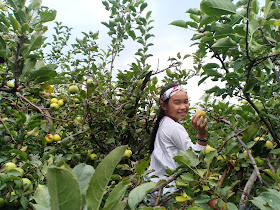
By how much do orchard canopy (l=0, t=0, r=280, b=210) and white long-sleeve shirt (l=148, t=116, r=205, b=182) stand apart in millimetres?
339

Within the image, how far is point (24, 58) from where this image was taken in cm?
126

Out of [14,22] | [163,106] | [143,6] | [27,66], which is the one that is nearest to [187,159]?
[27,66]

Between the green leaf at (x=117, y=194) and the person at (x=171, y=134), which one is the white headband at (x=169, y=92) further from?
the green leaf at (x=117, y=194)

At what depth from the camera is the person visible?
189 centimetres

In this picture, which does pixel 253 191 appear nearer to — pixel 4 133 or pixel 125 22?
pixel 4 133

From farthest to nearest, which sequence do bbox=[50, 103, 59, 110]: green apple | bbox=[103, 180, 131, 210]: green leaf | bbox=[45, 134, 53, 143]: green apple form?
bbox=[50, 103, 59, 110]: green apple < bbox=[45, 134, 53, 143]: green apple < bbox=[103, 180, 131, 210]: green leaf

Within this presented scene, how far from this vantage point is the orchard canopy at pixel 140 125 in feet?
1.89

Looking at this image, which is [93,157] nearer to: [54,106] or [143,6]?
[54,106]

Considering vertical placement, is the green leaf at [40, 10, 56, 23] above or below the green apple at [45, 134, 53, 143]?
above

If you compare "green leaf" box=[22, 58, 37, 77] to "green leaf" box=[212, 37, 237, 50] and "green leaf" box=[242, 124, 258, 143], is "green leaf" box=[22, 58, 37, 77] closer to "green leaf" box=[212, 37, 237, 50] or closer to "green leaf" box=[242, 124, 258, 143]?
"green leaf" box=[212, 37, 237, 50]

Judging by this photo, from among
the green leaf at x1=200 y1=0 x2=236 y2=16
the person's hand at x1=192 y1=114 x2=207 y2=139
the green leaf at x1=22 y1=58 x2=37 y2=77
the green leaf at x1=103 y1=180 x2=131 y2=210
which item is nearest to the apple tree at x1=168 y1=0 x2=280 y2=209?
the green leaf at x1=200 y1=0 x2=236 y2=16

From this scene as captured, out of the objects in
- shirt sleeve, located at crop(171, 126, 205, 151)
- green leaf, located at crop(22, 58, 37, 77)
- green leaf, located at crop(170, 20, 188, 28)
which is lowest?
Answer: shirt sleeve, located at crop(171, 126, 205, 151)

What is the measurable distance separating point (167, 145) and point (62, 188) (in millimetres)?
1904

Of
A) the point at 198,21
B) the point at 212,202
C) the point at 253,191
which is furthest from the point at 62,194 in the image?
the point at 253,191
